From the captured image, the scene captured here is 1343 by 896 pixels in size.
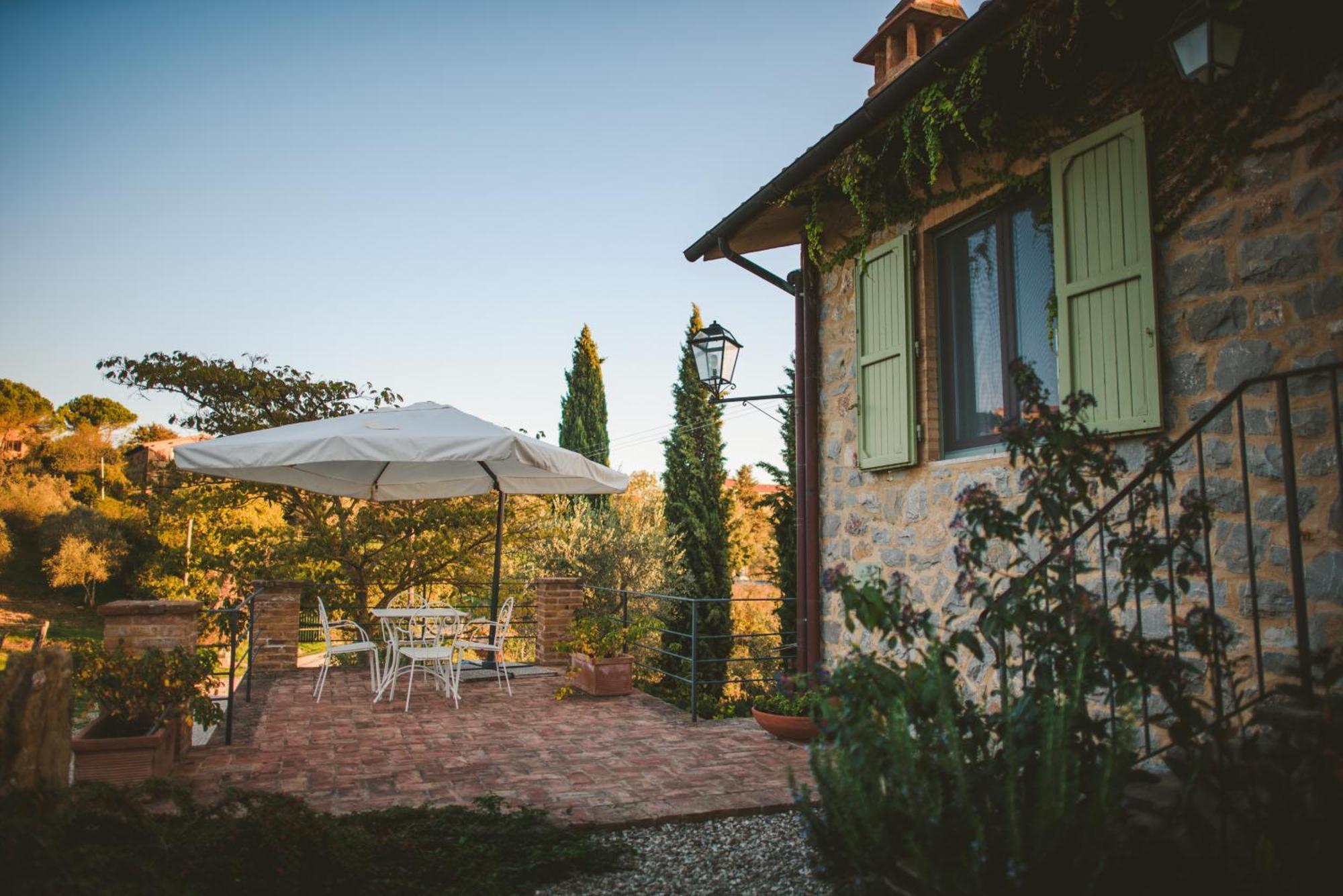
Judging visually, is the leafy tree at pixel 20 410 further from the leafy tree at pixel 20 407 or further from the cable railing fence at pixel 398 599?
the cable railing fence at pixel 398 599

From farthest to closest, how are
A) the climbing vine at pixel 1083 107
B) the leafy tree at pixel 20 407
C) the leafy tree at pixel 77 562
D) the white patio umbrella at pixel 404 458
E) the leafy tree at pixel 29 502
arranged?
the leafy tree at pixel 20 407, the leafy tree at pixel 29 502, the leafy tree at pixel 77 562, the white patio umbrella at pixel 404 458, the climbing vine at pixel 1083 107

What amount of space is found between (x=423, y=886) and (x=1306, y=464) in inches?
130

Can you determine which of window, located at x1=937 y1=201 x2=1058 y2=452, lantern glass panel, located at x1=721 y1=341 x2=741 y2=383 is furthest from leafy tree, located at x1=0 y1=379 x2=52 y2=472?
window, located at x1=937 y1=201 x2=1058 y2=452

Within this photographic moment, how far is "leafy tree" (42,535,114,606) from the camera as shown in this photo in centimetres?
2314

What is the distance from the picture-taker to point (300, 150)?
9.05 metres

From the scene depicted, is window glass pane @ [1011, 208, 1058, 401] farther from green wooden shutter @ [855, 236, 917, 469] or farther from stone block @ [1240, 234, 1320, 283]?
stone block @ [1240, 234, 1320, 283]

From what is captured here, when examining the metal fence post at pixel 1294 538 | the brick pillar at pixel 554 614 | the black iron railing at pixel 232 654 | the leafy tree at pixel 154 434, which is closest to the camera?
the metal fence post at pixel 1294 538

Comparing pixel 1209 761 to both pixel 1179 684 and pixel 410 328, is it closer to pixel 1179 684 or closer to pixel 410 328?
pixel 1179 684

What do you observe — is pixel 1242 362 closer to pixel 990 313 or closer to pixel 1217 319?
pixel 1217 319

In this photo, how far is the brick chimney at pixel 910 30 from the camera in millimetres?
6422

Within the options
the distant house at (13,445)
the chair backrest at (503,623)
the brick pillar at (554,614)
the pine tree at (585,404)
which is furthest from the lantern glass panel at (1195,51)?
the distant house at (13,445)

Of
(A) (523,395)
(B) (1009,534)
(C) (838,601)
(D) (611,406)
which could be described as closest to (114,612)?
(C) (838,601)

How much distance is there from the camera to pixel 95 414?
34.6 metres

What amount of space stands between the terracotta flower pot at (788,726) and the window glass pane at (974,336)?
200 centimetres
